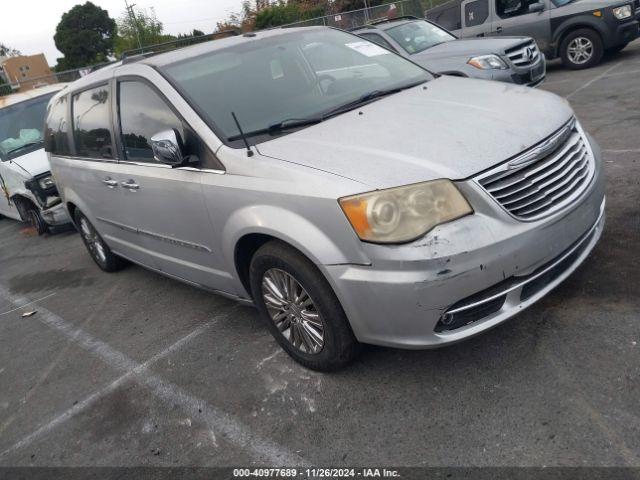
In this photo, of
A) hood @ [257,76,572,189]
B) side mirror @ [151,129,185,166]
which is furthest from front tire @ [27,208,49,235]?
hood @ [257,76,572,189]

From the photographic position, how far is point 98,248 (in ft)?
18.9

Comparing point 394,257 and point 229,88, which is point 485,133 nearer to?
point 394,257

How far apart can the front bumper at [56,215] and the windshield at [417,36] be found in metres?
5.57

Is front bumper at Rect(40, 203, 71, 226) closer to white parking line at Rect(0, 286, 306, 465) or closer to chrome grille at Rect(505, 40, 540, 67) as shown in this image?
white parking line at Rect(0, 286, 306, 465)

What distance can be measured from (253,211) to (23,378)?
2.38 m

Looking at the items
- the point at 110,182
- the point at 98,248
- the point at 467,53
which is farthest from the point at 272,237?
the point at 467,53

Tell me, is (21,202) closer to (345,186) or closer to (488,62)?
(488,62)

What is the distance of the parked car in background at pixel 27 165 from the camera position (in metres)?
7.68

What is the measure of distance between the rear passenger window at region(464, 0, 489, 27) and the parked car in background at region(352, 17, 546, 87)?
2.59m

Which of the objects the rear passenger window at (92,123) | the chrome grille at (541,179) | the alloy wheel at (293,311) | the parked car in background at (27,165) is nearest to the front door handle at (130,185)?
the rear passenger window at (92,123)

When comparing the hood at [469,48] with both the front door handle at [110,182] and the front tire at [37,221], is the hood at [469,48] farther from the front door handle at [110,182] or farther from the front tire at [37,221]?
the front tire at [37,221]

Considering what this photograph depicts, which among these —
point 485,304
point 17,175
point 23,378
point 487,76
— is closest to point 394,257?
point 485,304

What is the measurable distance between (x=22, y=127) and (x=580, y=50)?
9573 mm

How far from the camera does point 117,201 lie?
4.45 meters
